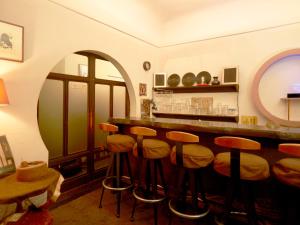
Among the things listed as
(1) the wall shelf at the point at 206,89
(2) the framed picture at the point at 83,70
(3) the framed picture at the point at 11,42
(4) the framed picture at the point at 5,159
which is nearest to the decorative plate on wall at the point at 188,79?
(1) the wall shelf at the point at 206,89

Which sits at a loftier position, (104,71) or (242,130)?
(104,71)

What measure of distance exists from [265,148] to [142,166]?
63.8 inches

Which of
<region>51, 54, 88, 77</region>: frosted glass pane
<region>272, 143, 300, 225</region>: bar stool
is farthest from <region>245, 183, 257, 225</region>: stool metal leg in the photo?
<region>51, 54, 88, 77</region>: frosted glass pane

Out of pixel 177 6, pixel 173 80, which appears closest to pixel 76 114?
pixel 173 80

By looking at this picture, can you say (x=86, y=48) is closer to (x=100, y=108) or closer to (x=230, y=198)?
(x=100, y=108)

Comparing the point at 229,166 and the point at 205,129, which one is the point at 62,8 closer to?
the point at 205,129

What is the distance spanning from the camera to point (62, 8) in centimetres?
273

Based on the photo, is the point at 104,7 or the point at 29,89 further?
the point at 104,7

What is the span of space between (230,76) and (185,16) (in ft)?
5.62

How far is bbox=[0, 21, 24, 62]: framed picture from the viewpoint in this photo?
2.14m

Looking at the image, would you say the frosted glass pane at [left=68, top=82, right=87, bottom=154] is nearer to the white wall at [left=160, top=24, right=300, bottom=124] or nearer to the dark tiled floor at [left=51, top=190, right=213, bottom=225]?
the dark tiled floor at [left=51, top=190, right=213, bottom=225]

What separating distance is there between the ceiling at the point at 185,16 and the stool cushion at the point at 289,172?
2.88 m

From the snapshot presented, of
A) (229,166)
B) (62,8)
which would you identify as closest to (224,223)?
(229,166)

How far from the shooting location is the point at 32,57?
7.95 feet
